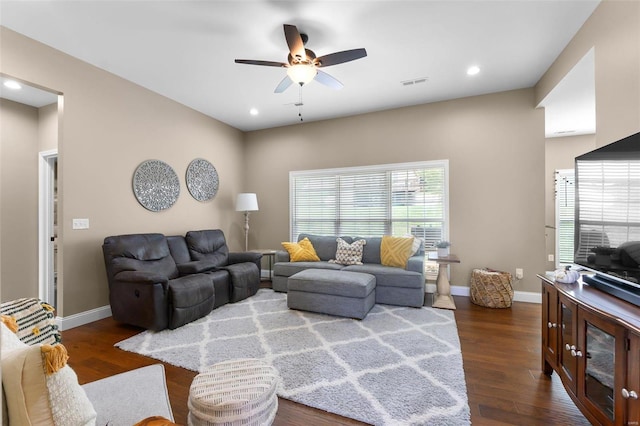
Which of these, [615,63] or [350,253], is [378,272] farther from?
[615,63]

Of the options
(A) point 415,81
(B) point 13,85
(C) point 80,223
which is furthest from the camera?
(A) point 415,81

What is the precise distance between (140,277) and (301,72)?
2.63 m

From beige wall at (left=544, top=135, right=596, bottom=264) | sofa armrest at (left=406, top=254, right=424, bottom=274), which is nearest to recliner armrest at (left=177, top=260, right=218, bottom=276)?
sofa armrest at (left=406, top=254, right=424, bottom=274)

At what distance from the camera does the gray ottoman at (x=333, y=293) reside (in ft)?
10.7

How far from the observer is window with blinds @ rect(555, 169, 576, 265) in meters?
5.27

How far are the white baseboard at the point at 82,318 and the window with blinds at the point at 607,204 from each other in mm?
4862

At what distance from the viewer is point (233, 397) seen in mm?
1366

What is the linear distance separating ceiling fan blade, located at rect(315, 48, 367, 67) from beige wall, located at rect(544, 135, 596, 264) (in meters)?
5.03

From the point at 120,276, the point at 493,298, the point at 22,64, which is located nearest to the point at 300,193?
the point at 120,276

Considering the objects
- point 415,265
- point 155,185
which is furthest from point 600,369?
point 155,185

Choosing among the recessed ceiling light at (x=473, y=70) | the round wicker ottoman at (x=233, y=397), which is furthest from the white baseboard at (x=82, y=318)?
the recessed ceiling light at (x=473, y=70)

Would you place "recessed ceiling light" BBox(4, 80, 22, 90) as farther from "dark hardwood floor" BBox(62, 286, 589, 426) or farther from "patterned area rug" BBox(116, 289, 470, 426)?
"patterned area rug" BBox(116, 289, 470, 426)

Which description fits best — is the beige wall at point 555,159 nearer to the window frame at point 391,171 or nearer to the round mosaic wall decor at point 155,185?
the window frame at point 391,171

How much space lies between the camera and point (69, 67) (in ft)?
10.1
